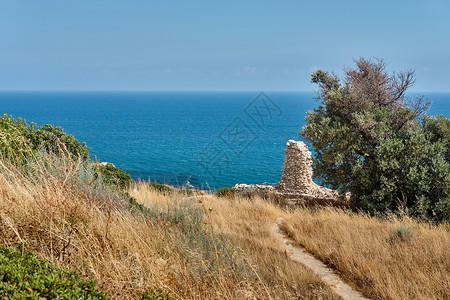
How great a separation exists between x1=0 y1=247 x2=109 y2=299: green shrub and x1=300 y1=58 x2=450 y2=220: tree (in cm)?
840

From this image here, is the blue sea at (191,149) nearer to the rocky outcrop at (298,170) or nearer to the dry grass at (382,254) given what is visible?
the rocky outcrop at (298,170)

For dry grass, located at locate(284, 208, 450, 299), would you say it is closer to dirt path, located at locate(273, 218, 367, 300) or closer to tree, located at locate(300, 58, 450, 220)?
dirt path, located at locate(273, 218, 367, 300)

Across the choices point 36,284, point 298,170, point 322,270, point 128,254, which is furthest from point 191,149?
point 36,284

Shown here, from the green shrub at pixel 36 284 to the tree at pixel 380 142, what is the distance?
27.5 ft

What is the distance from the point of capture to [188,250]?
389 centimetres

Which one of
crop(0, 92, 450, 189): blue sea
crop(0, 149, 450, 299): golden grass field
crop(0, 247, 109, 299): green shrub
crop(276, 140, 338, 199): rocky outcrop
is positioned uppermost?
crop(0, 247, 109, 299): green shrub

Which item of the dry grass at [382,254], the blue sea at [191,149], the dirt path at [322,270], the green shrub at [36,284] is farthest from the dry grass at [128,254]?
the blue sea at [191,149]

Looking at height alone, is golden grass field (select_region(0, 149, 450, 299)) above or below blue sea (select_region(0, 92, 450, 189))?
above

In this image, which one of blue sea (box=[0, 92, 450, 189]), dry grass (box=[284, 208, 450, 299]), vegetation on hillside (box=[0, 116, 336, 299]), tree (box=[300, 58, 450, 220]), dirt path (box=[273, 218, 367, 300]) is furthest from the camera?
blue sea (box=[0, 92, 450, 189])

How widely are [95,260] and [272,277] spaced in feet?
7.18

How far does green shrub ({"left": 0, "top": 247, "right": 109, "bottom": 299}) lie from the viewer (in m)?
2.31

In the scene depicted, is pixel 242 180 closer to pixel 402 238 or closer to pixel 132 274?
pixel 402 238

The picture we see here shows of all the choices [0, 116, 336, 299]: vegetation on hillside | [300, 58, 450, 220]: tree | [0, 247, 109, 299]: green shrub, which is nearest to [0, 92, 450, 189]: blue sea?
[300, 58, 450, 220]: tree

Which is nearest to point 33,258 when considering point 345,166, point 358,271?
point 358,271
